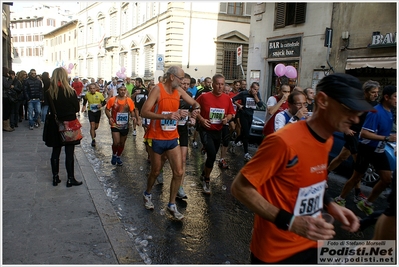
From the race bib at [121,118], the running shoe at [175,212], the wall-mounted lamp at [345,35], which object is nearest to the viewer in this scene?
the running shoe at [175,212]

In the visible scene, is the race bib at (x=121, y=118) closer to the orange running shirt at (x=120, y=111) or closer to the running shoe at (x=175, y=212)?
the orange running shirt at (x=120, y=111)

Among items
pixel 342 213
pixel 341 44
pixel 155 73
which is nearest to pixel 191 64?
pixel 155 73

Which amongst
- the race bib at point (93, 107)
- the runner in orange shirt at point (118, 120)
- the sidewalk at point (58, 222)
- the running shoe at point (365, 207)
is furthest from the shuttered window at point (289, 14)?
the sidewalk at point (58, 222)

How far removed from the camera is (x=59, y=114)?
5770 mm

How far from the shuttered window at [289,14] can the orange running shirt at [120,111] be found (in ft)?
36.7

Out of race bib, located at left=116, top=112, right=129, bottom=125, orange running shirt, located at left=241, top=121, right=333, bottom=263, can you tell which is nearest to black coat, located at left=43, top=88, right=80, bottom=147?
race bib, located at left=116, top=112, right=129, bottom=125

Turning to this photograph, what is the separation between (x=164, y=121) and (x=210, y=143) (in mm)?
1420

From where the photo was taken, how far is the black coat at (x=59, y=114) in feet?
18.8

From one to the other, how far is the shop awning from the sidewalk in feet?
33.4

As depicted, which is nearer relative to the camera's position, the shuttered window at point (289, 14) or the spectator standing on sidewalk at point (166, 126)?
the spectator standing on sidewalk at point (166, 126)

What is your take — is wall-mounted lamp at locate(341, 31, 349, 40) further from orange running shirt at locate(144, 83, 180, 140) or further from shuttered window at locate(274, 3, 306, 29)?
orange running shirt at locate(144, 83, 180, 140)

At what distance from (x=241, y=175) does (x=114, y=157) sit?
6275 millimetres

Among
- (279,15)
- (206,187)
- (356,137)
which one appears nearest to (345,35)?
(279,15)

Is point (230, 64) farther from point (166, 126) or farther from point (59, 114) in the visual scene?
point (166, 126)
